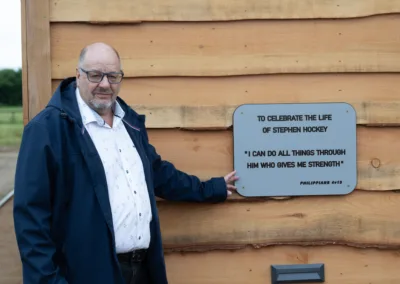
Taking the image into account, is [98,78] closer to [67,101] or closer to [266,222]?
[67,101]

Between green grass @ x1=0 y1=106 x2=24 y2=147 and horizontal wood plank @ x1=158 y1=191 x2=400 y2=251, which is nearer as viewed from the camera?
horizontal wood plank @ x1=158 y1=191 x2=400 y2=251

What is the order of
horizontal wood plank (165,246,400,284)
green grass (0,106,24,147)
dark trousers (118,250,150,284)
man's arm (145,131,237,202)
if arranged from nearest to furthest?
dark trousers (118,250,150,284) → man's arm (145,131,237,202) → horizontal wood plank (165,246,400,284) → green grass (0,106,24,147)

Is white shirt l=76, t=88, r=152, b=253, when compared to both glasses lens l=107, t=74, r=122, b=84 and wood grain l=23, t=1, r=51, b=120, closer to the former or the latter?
glasses lens l=107, t=74, r=122, b=84

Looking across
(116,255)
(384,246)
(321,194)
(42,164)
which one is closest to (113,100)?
(42,164)

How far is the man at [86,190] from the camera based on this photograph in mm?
2057

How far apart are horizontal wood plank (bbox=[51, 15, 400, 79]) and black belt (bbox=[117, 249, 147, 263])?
2.98 ft

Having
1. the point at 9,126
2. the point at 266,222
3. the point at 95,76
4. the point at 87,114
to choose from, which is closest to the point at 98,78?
the point at 95,76

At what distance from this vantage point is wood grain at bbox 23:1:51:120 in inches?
109

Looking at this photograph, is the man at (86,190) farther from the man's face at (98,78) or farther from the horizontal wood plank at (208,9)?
the horizontal wood plank at (208,9)

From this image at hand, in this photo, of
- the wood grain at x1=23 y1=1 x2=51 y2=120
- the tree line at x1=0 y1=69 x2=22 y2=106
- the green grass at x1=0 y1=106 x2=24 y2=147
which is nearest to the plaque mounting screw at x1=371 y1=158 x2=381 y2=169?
the wood grain at x1=23 y1=1 x2=51 y2=120

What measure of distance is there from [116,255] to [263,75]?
120cm

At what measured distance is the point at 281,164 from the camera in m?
2.89

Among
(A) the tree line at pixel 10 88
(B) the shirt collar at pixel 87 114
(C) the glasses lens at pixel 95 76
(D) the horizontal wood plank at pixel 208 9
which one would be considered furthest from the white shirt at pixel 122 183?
(A) the tree line at pixel 10 88

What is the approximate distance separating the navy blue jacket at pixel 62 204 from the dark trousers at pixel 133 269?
10 centimetres
